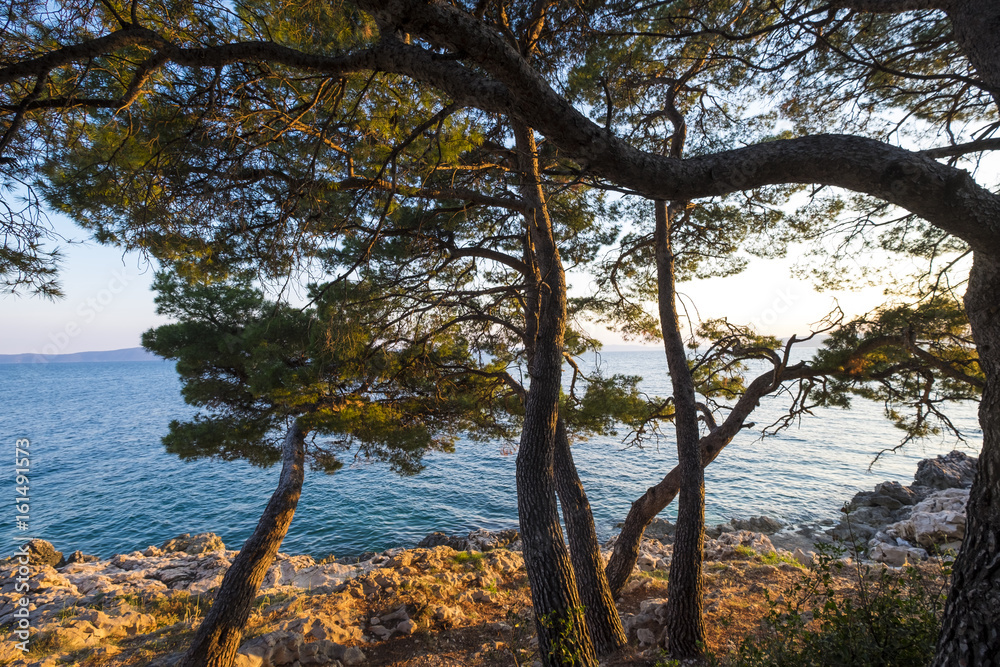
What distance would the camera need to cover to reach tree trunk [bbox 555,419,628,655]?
13.1 ft

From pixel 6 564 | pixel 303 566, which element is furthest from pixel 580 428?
pixel 6 564

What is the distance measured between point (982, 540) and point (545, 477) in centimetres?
228

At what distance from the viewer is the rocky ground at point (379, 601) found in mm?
4406

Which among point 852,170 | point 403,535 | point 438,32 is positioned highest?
point 438,32

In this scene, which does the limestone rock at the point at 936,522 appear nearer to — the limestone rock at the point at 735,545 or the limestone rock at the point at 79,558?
the limestone rock at the point at 735,545

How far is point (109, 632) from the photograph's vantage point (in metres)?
5.34

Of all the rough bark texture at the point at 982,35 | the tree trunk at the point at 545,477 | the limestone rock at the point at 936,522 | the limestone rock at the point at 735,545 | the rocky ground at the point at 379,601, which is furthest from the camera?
the limestone rock at the point at 936,522

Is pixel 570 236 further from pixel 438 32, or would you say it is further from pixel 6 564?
pixel 6 564

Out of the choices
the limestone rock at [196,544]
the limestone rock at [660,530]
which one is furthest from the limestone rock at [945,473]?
the limestone rock at [196,544]

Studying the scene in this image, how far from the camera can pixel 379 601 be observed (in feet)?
18.6

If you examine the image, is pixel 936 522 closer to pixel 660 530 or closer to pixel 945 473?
pixel 660 530

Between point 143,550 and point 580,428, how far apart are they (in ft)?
41.8

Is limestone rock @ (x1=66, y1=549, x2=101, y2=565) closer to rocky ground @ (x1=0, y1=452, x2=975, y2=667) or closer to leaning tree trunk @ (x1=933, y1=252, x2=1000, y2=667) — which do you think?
rocky ground @ (x1=0, y1=452, x2=975, y2=667)

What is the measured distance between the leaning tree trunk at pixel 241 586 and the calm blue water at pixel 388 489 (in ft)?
10.9
